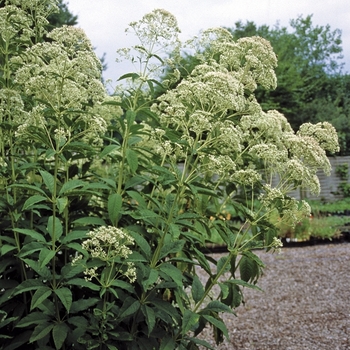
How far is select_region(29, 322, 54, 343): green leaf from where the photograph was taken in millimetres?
2207

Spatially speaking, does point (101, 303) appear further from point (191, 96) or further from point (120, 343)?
Result: point (191, 96)

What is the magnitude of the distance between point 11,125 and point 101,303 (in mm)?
899

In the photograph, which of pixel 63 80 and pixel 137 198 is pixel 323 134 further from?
pixel 63 80

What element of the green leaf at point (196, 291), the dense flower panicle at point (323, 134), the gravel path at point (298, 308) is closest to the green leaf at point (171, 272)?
the green leaf at point (196, 291)

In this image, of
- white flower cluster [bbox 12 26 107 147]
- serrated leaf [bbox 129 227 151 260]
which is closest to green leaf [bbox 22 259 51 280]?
serrated leaf [bbox 129 227 151 260]

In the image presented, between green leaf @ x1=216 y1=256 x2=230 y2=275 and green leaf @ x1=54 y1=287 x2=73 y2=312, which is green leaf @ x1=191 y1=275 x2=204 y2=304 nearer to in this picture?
green leaf @ x1=216 y1=256 x2=230 y2=275

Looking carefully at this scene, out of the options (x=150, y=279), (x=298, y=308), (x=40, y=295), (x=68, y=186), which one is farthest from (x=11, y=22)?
(x=298, y=308)

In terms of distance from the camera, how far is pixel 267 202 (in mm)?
2492

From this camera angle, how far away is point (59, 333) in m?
2.23

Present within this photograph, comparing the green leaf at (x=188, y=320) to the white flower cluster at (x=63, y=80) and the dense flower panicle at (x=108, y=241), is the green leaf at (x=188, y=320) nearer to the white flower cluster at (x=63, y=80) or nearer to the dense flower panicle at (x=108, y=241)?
the dense flower panicle at (x=108, y=241)

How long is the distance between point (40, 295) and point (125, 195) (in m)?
0.64

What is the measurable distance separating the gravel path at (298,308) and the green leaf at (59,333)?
2.25 m

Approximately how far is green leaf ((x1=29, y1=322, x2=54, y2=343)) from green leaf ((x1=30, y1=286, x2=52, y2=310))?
124 millimetres

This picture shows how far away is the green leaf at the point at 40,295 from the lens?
2.14m
